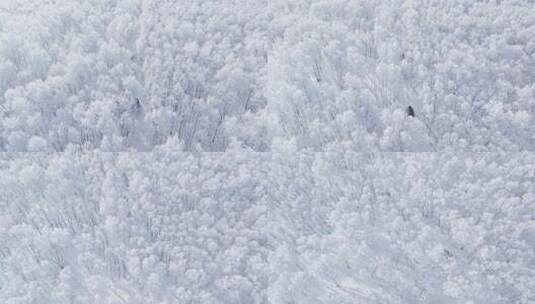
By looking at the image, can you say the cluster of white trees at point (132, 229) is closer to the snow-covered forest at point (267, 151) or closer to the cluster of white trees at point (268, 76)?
the snow-covered forest at point (267, 151)

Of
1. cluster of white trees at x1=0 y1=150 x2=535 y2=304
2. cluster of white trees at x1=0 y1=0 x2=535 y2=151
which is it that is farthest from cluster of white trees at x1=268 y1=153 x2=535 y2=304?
cluster of white trees at x1=0 y1=0 x2=535 y2=151

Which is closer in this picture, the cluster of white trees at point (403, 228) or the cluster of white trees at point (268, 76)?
the cluster of white trees at point (403, 228)

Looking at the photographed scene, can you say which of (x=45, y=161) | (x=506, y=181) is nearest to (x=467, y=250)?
(x=506, y=181)

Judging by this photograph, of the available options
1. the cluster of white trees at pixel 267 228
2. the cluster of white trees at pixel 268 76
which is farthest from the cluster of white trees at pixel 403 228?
the cluster of white trees at pixel 268 76

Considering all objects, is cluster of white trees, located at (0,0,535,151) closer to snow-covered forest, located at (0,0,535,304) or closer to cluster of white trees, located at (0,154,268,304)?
snow-covered forest, located at (0,0,535,304)

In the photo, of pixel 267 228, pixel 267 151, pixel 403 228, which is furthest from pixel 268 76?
pixel 403 228
